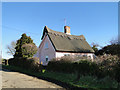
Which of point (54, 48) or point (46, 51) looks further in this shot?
point (46, 51)

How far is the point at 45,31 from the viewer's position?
19312 mm

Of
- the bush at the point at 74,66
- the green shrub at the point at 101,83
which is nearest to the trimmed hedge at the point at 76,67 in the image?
the bush at the point at 74,66

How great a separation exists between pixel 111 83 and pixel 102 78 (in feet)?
2.49

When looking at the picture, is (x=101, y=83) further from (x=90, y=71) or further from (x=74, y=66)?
(x=74, y=66)

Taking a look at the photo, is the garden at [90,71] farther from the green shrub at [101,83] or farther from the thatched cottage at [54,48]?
the thatched cottage at [54,48]

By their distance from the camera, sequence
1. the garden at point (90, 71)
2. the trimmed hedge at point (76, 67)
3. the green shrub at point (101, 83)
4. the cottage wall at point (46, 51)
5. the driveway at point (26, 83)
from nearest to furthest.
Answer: the green shrub at point (101, 83) < the garden at point (90, 71) < the driveway at point (26, 83) < the trimmed hedge at point (76, 67) < the cottage wall at point (46, 51)

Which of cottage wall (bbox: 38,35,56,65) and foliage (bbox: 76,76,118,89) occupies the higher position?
cottage wall (bbox: 38,35,56,65)

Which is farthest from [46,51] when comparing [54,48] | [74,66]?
[74,66]

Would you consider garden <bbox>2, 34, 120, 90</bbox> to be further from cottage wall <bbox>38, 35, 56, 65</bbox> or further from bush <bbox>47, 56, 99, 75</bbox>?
cottage wall <bbox>38, 35, 56, 65</bbox>

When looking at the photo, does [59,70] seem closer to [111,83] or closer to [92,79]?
[92,79]

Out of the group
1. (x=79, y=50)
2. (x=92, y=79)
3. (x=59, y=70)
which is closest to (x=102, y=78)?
(x=92, y=79)

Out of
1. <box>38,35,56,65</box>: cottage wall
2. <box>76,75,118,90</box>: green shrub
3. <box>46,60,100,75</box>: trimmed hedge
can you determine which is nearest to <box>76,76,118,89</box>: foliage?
<box>76,75,118,90</box>: green shrub

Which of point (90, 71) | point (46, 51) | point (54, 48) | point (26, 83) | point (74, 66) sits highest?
point (54, 48)

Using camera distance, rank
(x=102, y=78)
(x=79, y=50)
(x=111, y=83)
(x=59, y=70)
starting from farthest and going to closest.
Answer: (x=79, y=50) < (x=59, y=70) < (x=102, y=78) < (x=111, y=83)
